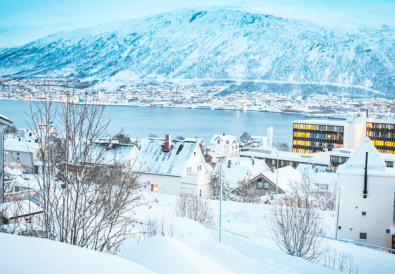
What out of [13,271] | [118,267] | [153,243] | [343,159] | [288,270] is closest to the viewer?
[13,271]

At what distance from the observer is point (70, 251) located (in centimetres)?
304

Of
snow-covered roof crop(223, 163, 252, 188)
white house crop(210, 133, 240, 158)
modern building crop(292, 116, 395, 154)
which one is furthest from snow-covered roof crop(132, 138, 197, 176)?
modern building crop(292, 116, 395, 154)

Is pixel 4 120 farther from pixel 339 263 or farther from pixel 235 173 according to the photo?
pixel 235 173

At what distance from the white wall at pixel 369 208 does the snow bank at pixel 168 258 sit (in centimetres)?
1745

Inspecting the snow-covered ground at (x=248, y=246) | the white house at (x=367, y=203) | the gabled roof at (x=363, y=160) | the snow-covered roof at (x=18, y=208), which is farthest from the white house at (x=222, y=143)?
the snow-covered roof at (x=18, y=208)

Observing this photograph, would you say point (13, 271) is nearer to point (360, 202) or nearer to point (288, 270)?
point (288, 270)

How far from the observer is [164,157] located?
97.3ft

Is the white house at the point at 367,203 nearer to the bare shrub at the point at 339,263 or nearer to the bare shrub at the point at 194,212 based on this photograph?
the bare shrub at the point at 339,263

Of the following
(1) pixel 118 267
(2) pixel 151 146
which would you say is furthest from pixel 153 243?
(2) pixel 151 146

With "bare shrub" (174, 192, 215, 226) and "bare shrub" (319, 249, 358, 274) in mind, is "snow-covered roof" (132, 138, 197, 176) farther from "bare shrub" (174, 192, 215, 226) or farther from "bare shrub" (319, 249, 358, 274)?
"bare shrub" (319, 249, 358, 274)

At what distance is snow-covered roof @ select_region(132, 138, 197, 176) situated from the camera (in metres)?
28.8

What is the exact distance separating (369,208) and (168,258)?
59.3ft

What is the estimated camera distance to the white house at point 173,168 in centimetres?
2859

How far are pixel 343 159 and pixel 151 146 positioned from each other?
45.4 m
